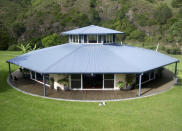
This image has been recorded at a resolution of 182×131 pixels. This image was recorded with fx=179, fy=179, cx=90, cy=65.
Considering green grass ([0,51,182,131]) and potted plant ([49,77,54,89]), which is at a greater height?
potted plant ([49,77,54,89])

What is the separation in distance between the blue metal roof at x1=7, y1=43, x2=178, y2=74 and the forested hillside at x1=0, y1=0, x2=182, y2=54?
46.9 metres

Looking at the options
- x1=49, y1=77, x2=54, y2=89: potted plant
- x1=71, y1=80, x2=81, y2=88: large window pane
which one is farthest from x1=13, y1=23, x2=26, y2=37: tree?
x1=71, y1=80, x2=81, y2=88: large window pane

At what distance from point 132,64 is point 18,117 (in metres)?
11.6

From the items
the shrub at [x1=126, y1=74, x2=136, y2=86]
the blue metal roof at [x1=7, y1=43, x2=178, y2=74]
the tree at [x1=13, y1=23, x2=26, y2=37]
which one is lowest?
the shrub at [x1=126, y1=74, x2=136, y2=86]

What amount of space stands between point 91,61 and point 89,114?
650cm

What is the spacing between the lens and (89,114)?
1368 cm

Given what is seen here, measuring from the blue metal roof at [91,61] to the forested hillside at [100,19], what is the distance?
46.9 meters

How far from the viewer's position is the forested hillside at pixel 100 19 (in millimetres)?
70375

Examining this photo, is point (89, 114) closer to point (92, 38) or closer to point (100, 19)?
point (92, 38)

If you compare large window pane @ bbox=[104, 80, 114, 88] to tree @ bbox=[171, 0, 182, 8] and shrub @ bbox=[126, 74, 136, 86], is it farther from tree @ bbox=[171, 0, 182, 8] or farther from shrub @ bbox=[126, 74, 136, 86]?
tree @ bbox=[171, 0, 182, 8]

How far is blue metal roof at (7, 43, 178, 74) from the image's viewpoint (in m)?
17.2

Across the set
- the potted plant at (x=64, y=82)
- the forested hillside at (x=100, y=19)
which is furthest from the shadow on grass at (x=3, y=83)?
the forested hillside at (x=100, y=19)

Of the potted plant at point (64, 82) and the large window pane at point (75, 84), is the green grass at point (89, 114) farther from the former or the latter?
the large window pane at point (75, 84)

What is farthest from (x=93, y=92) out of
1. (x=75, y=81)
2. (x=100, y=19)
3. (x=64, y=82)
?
(x=100, y=19)
